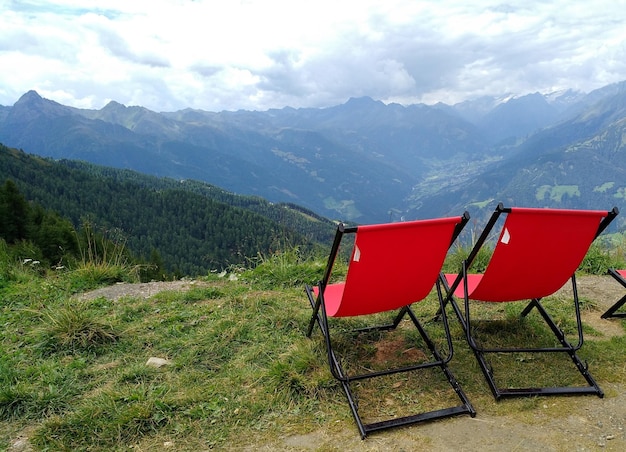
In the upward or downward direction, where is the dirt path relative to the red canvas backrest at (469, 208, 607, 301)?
downward

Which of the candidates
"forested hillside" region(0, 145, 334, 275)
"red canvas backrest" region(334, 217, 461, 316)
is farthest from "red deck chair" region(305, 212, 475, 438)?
"forested hillside" region(0, 145, 334, 275)

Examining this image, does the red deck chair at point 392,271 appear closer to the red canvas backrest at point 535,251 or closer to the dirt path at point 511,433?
the dirt path at point 511,433

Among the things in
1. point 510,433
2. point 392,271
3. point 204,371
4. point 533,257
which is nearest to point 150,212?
point 204,371

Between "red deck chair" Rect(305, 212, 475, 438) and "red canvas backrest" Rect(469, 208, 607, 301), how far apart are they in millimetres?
407

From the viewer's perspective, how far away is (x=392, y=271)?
3090 millimetres

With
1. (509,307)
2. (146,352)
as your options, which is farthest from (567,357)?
(146,352)

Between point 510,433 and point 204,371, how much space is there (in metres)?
2.31

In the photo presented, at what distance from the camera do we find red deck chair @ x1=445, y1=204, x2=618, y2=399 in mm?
3117

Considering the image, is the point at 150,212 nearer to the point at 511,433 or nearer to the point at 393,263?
the point at 393,263

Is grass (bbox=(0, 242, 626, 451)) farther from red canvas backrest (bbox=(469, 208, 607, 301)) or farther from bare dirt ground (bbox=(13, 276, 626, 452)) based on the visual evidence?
red canvas backrest (bbox=(469, 208, 607, 301))

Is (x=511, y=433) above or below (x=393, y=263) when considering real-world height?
below

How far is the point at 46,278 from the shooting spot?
612 cm

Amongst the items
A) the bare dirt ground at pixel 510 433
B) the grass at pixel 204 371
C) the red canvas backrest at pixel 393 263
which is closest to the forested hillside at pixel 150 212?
the grass at pixel 204 371

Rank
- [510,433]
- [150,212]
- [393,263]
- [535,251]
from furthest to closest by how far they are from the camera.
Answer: [150,212] < [535,251] < [393,263] < [510,433]
